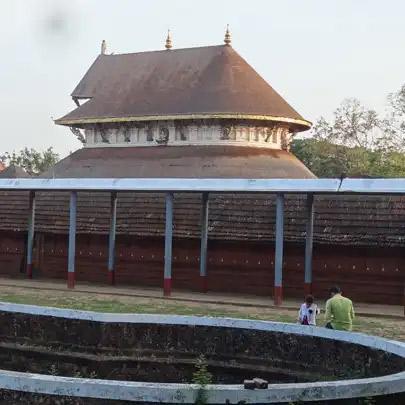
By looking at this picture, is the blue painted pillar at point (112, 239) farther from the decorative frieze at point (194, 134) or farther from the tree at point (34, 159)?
the tree at point (34, 159)

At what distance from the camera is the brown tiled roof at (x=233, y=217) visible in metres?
17.9

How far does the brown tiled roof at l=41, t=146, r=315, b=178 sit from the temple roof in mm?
1149

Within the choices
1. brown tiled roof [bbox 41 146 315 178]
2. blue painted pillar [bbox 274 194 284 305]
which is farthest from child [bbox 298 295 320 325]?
brown tiled roof [bbox 41 146 315 178]

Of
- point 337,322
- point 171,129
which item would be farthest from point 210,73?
point 337,322

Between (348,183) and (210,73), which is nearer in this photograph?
(348,183)

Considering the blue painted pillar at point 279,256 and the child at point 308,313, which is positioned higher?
the blue painted pillar at point 279,256

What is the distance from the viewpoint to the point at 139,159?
26797 mm

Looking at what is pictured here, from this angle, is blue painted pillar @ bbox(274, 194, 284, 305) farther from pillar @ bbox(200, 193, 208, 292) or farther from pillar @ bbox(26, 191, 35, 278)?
pillar @ bbox(26, 191, 35, 278)

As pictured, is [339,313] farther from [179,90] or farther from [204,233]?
[179,90]

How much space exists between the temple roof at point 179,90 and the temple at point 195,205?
6 centimetres

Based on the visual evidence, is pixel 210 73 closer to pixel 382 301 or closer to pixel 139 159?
pixel 139 159

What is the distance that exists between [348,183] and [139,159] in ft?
39.9

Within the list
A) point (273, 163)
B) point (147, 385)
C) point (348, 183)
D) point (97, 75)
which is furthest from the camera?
point (97, 75)

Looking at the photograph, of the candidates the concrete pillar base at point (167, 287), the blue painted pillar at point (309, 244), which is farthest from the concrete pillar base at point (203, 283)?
the blue painted pillar at point (309, 244)
